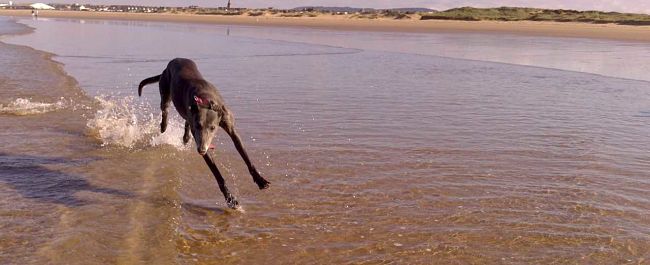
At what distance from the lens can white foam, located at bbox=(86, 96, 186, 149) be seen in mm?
8484

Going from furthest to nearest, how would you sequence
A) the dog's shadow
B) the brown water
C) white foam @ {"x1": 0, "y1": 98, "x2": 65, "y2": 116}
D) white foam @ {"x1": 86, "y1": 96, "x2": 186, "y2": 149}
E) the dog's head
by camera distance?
white foam @ {"x1": 0, "y1": 98, "x2": 65, "y2": 116}, white foam @ {"x1": 86, "y1": 96, "x2": 186, "y2": 149}, the dog's shadow, the dog's head, the brown water

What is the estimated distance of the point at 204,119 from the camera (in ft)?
18.9

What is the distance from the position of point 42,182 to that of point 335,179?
10.9ft

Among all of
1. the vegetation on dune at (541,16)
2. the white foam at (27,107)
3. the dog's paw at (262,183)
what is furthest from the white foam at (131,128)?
the vegetation on dune at (541,16)

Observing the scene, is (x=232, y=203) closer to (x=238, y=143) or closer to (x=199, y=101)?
(x=238, y=143)

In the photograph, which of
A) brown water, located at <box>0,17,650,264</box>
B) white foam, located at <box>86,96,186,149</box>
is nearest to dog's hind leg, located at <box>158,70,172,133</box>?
white foam, located at <box>86,96,186,149</box>

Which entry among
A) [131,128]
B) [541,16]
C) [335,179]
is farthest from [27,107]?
[541,16]

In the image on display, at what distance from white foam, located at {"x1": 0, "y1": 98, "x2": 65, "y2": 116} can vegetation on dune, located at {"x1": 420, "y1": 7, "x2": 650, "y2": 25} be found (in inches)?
2083

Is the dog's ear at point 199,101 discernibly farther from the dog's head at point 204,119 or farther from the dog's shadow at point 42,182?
the dog's shadow at point 42,182

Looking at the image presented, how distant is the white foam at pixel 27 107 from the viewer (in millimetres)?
9852

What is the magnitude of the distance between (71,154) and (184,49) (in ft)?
62.8

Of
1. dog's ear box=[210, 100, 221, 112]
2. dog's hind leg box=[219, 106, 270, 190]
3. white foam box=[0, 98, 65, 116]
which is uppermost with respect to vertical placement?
dog's ear box=[210, 100, 221, 112]

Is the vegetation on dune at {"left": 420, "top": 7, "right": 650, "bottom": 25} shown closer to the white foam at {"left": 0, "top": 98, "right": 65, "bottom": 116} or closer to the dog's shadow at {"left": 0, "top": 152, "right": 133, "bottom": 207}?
the white foam at {"left": 0, "top": 98, "right": 65, "bottom": 116}

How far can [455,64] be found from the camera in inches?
845
